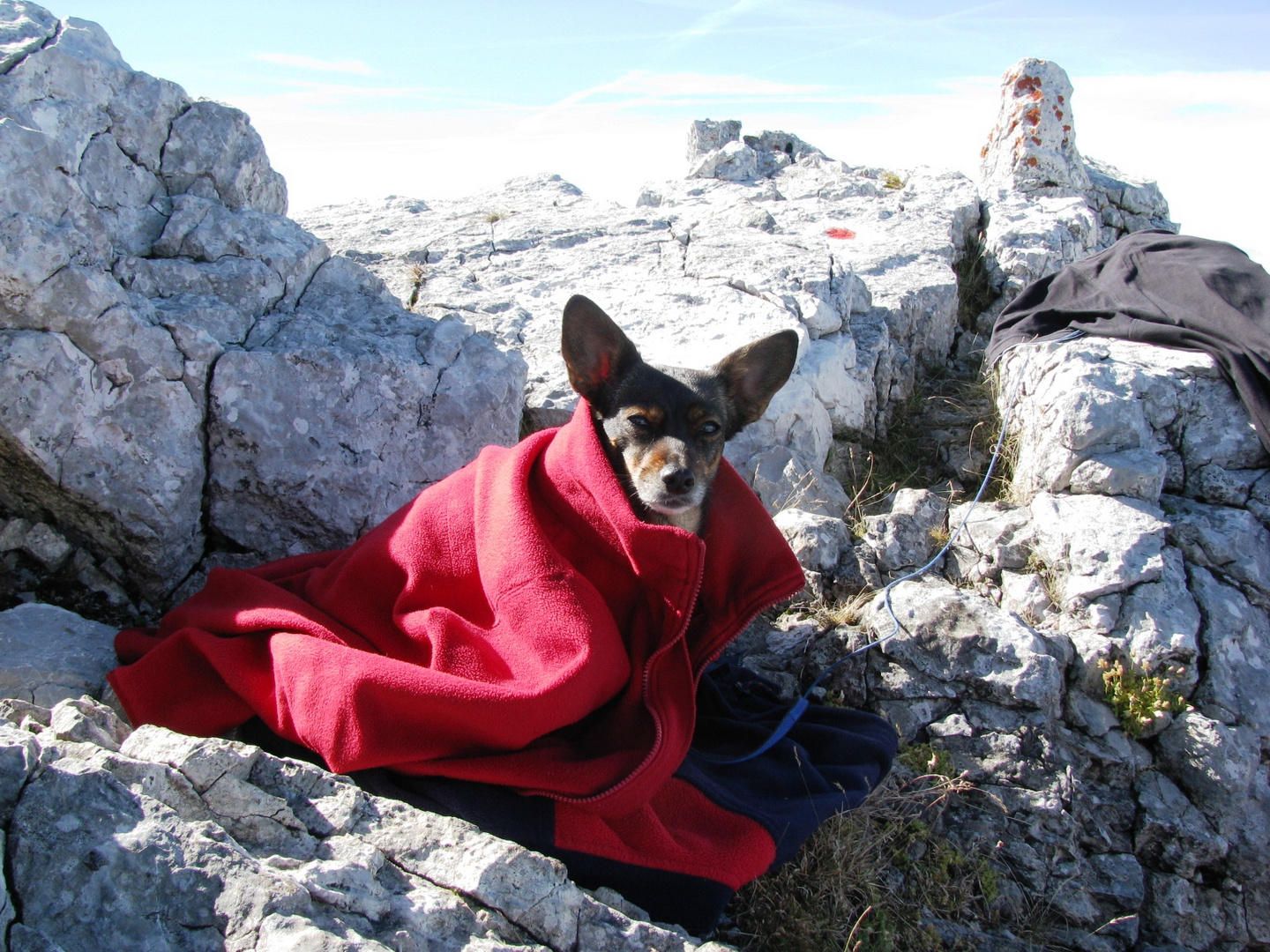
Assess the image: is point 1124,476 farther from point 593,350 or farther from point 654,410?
point 593,350

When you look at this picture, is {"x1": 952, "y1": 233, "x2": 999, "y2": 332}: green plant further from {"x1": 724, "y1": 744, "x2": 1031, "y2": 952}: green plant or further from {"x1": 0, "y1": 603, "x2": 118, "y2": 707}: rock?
{"x1": 0, "y1": 603, "x2": 118, "y2": 707}: rock

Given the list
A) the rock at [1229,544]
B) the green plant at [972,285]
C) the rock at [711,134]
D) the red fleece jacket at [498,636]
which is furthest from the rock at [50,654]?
the rock at [711,134]

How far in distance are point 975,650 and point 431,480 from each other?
291 cm

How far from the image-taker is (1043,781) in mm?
3559

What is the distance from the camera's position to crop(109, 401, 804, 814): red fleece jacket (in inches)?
105

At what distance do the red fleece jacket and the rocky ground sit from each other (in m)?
0.33

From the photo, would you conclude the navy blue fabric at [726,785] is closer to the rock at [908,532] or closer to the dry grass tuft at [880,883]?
the dry grass tuft at [880,883]

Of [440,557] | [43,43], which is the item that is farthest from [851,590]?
[43,43]

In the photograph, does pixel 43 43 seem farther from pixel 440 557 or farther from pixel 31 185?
pixel 440 557

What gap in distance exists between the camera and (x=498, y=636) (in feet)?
9.43

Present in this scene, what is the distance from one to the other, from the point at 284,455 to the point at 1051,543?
159 inches

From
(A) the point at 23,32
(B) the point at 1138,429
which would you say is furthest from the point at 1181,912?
(A) the point at 23,32

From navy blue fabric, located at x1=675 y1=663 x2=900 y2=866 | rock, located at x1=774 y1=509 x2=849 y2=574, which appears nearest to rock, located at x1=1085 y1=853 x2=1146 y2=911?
navy blue fabric, located at x1=675 y1=663 x2=900 y2=866

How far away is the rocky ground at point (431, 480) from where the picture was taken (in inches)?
86.4
